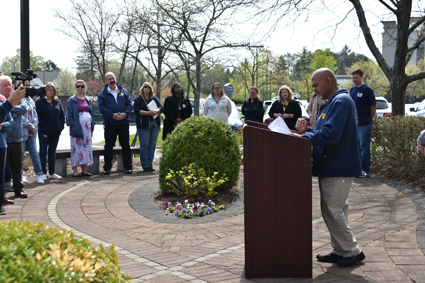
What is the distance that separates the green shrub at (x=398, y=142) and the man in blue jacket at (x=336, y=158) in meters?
4.90

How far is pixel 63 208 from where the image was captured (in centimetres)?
690

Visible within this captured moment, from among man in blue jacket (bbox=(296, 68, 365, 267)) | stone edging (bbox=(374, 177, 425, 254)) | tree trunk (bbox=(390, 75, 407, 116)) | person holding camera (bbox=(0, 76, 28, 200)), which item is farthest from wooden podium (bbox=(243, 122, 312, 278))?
tree trunk (bbox=(390, 75, 407, 116))

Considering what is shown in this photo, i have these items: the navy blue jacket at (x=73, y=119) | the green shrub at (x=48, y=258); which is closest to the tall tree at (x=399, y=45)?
the navy blue jacket at (x=73, y=119)

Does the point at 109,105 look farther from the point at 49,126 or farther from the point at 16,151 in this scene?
the point at 16,151

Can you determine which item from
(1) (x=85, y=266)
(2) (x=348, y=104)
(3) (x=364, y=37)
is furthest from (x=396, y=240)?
(3) (x=364, y=37)

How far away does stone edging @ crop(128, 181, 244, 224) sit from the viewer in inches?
243

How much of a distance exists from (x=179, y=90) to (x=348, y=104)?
23.3 feet

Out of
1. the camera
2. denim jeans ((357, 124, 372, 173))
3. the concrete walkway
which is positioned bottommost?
the concrete walkway

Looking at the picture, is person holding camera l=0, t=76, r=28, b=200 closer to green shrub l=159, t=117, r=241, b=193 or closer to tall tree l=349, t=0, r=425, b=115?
green shrub l=159, t=117, r=241, b=193

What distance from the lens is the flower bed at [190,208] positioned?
646cm

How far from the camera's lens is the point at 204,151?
7254 mm

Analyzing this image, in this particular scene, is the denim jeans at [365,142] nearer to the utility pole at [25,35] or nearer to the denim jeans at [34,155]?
the denim jeans at [34,155]

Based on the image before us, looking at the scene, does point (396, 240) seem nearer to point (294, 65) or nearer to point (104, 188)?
point (104, 188)

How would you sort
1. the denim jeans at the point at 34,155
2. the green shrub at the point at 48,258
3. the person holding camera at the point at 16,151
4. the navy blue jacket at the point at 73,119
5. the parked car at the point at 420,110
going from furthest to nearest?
the parked car at the point at 420,110 → the navy blue jacket at the point at 73,119 → the denim jeans at the point at 34,155 → the person holding camera at the point at 16,151 → the green shrub at the point at 48,258
